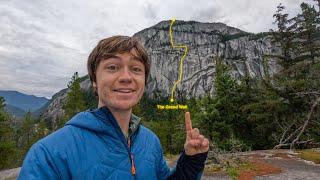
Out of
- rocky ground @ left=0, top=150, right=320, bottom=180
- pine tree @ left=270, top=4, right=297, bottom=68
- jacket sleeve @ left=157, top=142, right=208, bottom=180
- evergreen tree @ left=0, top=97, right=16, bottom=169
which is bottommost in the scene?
evergreen tree @ left=0, top=97, right=16, bottom=169

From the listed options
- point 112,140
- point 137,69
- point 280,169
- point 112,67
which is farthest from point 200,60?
point 112,140

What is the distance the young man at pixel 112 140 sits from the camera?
2.16 m

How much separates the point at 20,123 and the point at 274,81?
209 feet

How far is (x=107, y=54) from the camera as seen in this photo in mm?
2465

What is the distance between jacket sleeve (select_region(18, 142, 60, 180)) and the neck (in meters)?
0.53

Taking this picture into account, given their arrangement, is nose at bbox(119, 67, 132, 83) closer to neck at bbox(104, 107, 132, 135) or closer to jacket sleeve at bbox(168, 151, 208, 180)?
neck at bbox(104, 107, 132, 135)

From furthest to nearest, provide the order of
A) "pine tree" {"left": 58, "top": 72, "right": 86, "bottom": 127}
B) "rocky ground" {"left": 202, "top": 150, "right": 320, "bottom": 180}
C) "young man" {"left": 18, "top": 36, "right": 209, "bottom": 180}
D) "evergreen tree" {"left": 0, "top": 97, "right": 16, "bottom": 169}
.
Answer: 1. "pine tree" {"left": 58, "top": 72, "right": 86, "bottom": 127}
2. "evergreen tree" {"left": 0, "top": 97, "right": 16, "bottom": 169}
3. "rocky ground" {"left": 202, "top": 150, "right": 320, "bottom": 180}
4. "young man" {"left": 18, "top": 36, "right": 209, "bottom": 180}

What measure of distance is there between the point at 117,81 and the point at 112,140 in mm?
378

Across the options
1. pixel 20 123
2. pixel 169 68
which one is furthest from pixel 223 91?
pixel 169 68

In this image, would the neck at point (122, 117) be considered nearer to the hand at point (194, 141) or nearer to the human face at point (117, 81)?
the human face at point (117, 81)

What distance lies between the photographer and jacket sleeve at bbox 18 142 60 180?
2.04 meters

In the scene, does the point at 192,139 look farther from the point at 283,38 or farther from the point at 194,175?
the point at 283,38

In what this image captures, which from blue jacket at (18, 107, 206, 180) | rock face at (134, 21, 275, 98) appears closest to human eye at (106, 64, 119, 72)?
blue jacket at (18, 107, 206, 180)

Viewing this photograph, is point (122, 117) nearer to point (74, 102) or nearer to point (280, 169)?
point (280, 169)
